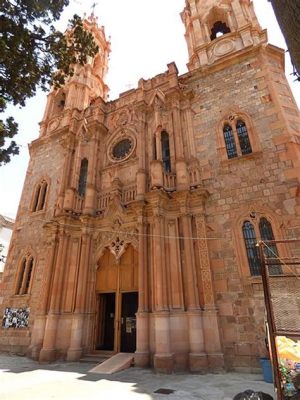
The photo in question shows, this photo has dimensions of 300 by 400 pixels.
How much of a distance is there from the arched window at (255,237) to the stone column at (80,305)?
292 inches

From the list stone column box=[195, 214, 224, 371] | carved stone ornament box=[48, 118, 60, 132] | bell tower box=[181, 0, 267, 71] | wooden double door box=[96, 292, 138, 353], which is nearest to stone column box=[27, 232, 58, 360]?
wooden double door box=[96, 292, 138, 353]

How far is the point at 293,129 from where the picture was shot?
35.0 ft

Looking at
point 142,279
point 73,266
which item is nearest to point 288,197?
point 142,279

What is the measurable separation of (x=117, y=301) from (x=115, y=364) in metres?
2.90

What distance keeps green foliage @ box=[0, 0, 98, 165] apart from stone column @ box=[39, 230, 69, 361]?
19.7ft

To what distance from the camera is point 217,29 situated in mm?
18219

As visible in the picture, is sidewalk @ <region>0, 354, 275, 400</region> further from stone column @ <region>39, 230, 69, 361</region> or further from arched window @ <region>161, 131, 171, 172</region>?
arched window @ <region>161, 131, 171, 172</region>

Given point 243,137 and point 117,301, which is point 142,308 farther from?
point 243,137

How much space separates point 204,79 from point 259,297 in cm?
1160

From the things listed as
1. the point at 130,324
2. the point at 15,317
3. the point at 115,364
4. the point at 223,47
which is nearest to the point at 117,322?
the point at 130,324

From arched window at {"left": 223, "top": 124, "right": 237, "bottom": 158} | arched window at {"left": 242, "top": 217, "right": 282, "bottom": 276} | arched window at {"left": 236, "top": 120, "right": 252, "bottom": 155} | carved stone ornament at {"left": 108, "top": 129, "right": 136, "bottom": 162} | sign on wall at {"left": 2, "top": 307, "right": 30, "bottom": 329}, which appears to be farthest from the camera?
carved stone ornament at {"left": 108, "top": 129, "right": 136, "bottom": 162}

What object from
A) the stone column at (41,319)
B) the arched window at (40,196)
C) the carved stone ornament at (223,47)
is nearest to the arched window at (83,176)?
the arched window at (40,196)

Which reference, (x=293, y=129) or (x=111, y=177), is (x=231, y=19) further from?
(x=111, y=177)

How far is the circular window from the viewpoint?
15380 millimetres
